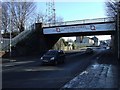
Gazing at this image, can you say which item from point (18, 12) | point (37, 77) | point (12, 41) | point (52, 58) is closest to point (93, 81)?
point (37, 77)

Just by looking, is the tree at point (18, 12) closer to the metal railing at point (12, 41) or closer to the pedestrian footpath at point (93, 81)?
the metal railing at point (12, 41)

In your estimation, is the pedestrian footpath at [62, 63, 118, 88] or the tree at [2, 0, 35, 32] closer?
the pedestrian footpath at [62, 63, 118, 88]

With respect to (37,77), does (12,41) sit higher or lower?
higher

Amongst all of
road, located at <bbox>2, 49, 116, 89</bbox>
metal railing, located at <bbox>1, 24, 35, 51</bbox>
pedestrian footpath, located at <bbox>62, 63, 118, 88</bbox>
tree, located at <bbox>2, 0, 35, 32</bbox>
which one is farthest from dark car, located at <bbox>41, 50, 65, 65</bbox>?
tree, located at <bbox>2, 0, 35, 32</bbox>

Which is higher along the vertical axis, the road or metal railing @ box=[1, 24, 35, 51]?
metal railing @ box=[1, 24, 35, 51]

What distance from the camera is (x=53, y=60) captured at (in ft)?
111

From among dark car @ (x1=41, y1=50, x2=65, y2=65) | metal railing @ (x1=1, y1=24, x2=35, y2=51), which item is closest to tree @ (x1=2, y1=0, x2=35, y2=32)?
metal railing @ (x1=1, y1=24, x2=35, y2=51)

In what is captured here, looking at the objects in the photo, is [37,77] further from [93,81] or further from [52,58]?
[52,58]

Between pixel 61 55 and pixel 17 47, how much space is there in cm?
2423

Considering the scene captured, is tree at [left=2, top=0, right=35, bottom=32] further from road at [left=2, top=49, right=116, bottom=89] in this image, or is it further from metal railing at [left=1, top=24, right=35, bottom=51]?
road at [left=2, top=49, right=116, bottom=89]

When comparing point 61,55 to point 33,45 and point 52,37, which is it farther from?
point 52,37

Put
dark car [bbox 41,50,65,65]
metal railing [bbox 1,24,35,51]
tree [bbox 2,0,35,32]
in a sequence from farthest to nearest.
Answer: tree [bbox 2,0,35,32] < metal railing [bbox 1,24,35,51] < dark car [bbox 41,50,65,65]

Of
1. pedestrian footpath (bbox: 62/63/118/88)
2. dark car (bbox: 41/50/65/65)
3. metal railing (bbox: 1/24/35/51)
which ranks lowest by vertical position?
pedestrian footpath (bbox: 62/63/118/88)

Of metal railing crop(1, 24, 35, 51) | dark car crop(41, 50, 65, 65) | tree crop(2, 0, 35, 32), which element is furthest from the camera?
tree crop(2, 0, 35, 32)
